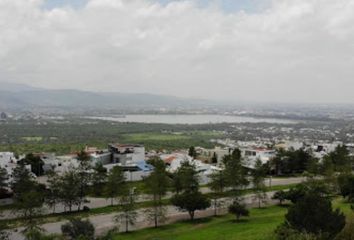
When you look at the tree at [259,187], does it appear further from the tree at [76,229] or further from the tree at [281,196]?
the tree at [76,229]

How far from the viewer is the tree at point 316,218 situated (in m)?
21.7

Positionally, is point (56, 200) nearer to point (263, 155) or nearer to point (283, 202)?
point (283, 202)

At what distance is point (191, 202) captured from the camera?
34.7 meters

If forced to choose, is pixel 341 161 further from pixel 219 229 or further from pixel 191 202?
pixel 219 229

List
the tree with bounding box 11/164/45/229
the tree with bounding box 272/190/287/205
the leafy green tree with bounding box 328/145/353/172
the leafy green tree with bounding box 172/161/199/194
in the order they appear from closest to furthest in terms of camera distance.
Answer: the tree with bounding box 11/164/45/229
the leafy green tree with bounding box 172/161/199/194
the tree with bounding box 272/190/287/205
the leafy green tree with bounding box 328/145/353/172

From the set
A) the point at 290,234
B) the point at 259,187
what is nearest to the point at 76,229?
the point at 290,234

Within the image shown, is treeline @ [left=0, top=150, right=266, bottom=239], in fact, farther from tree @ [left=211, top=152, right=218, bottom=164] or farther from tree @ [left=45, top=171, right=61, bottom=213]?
tree @ [left=211, top=152, right=218, bottom=164]

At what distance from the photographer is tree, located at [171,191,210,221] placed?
1368 inches

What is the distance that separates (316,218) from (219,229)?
10193 millimetres

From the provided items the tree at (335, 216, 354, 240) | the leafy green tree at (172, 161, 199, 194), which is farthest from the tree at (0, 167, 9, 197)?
the tree at (335, 216, 354, 240)

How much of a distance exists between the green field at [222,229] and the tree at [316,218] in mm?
2539

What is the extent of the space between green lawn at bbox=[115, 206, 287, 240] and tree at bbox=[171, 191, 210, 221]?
1.04 metres

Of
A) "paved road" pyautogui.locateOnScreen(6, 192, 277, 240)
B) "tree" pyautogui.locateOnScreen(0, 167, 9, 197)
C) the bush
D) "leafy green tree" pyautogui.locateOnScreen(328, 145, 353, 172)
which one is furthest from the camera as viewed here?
"leafy green tree" pyautogui.locateOnScreen(328, 145, 353, 172)

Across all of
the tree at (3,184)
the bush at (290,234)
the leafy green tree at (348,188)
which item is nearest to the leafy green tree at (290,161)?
the leafy green tree at (348,188)
